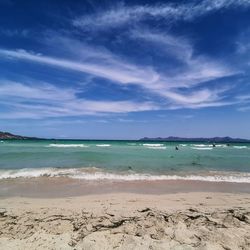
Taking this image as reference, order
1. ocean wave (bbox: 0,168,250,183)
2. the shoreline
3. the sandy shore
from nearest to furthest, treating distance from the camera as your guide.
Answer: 1. the sandy shore
2. the shoreline
3. ocean wave (bbox: 0,168,250,183)

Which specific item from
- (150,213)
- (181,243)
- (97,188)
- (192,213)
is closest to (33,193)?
(97,188)

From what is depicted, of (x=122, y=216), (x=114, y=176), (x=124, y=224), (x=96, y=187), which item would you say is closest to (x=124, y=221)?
(x=124, y=224)

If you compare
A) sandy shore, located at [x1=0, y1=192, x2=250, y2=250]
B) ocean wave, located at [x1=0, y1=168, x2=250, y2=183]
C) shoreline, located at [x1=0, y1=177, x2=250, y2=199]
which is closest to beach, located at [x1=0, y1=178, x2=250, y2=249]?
sandy shore, located at [x1=0, y1=192, x2=250, y2=250]

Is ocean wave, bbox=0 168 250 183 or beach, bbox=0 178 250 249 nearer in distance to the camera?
beach, bbox=0 178 250 249

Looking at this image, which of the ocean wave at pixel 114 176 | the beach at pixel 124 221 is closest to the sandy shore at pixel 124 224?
the beach at pixel 124 221

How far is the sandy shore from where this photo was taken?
4.05m

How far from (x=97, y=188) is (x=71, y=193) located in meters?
1.06

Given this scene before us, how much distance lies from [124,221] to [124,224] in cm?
14

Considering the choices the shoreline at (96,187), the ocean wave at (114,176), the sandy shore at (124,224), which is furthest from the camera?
the ocean wave at (114,176)

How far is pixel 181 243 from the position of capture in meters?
4.04

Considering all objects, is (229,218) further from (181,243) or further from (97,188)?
(97,188)

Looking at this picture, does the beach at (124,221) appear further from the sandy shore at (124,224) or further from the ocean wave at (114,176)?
the ocean wave at (114,176)

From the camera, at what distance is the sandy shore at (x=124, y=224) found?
405 cm

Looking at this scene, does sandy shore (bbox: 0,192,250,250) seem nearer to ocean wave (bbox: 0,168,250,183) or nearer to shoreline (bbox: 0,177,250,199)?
shoreline (bbox: 0,177,250,199)
